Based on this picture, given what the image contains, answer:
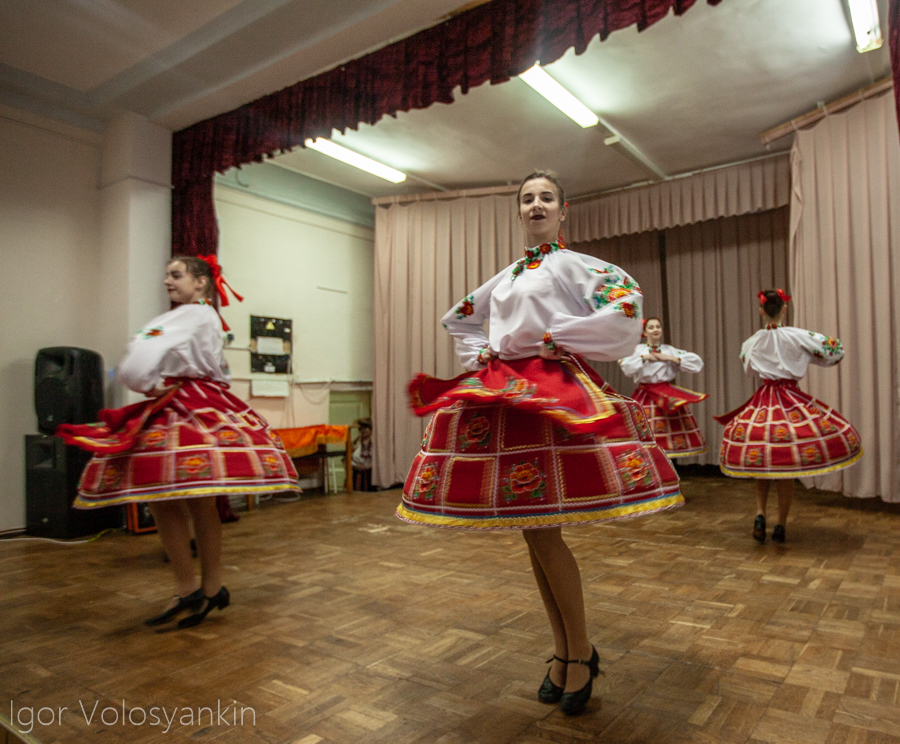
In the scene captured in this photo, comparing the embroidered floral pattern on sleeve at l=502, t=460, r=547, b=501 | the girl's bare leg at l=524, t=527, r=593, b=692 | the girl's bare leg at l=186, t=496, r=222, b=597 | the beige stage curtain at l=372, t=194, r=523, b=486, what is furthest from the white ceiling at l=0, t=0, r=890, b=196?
the girl's bare leg at l=524, t=527, r=593, b=692

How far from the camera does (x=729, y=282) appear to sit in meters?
6.68

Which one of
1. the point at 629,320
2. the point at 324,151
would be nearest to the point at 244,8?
the point at 324,151

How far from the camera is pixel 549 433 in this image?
1.45 m

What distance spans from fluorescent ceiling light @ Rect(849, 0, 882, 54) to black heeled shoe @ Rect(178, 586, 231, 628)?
175 inches

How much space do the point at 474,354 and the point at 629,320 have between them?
46cm

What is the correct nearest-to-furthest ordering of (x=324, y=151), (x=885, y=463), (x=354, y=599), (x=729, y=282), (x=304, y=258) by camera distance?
1. (x=354, y=599)
2. (x=885, y=463)
3. (x=324, y=151)
4. (x=304, y=258)
5. (x=729, y=282)

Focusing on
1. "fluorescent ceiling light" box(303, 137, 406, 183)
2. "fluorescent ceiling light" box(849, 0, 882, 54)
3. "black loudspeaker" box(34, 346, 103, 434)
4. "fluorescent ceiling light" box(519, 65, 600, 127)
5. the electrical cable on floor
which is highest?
"fluorescent ceiling light" box(849, 0, 882, 54)

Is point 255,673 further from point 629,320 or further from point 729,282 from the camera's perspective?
point 729,282

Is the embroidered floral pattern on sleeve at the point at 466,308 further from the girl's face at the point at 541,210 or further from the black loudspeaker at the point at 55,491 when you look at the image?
the black loudspeaker at the point at 55,491

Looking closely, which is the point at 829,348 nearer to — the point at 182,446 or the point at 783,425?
the point at 783,425

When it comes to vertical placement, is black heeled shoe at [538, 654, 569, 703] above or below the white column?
below

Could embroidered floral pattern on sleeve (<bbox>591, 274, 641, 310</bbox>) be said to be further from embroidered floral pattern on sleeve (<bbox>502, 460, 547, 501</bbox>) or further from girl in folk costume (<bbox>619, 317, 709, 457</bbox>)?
girl in folk costume (<bbox>619, 317, 709, 457</bbox>)

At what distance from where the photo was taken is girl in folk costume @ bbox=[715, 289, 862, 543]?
3.18 meters

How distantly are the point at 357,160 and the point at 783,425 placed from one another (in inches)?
160
